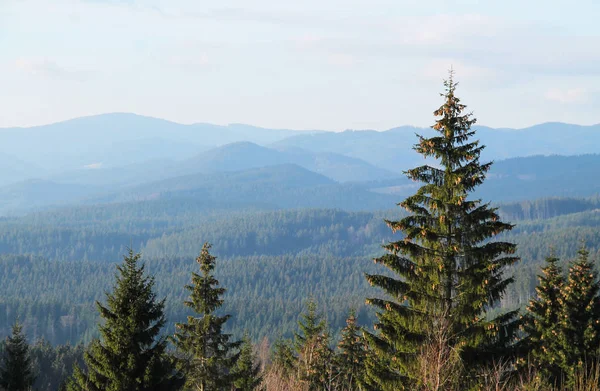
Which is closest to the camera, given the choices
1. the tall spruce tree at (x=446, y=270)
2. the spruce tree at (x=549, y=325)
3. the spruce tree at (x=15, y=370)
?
the tall spruce tree at (x=446, y=270)

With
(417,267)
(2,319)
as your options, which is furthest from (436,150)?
(2,319)

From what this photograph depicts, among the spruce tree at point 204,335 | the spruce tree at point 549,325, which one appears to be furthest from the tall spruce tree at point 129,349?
the spruce tree at point 549,325

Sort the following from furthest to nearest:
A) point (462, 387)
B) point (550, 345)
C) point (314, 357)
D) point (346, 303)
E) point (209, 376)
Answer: point (346, 303) < point (314, 357) < point (550, 345) < point (209, 376) < point (462, 387)

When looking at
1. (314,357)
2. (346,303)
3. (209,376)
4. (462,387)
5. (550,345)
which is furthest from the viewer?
(346,303)


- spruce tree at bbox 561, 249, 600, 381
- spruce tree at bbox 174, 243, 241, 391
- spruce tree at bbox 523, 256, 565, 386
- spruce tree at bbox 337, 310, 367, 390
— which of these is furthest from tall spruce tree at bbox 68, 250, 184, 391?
spruce tree at bbox 561, 249, 600, 381

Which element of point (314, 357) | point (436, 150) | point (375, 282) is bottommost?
point (314, 357)

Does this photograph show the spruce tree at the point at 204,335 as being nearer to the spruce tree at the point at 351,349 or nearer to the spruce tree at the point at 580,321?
the spruce tree at the point at 351,349

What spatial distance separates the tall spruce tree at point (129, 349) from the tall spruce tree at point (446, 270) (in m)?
6.53

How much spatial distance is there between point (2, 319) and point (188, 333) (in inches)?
6471

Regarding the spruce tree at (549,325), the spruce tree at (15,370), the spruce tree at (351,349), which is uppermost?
the spruce tree at (549,325)

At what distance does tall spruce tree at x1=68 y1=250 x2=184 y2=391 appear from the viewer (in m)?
21.3

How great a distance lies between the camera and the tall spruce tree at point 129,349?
21297 millimetres

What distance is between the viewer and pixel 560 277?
97.9ft

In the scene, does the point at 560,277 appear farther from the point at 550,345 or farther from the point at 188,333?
the point at 188,333
